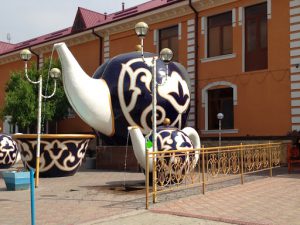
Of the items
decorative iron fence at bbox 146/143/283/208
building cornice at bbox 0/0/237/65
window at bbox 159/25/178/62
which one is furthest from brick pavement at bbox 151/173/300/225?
window at bbox 159/25/178/62

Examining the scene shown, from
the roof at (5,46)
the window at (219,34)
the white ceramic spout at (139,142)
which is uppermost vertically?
the roof at (5,46)

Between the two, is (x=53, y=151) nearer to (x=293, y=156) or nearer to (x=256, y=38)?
(x=293, y=156)

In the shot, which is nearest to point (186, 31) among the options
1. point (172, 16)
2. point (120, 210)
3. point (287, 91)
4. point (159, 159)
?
point (172, 16)

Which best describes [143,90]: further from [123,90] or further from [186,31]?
[186,31]

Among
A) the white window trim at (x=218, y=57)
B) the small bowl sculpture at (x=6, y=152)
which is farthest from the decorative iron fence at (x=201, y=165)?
the small bowl sculpture at (x=6, y=152)

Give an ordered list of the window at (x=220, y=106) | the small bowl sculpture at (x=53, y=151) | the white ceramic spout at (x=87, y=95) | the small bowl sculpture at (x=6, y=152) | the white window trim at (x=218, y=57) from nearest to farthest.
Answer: the small bowl sculpture at (x=53, y=151)
the white ceramic spout at (x=87, y=95)
the small bowl sculpture at (x=6, y=152)
the white window trim at (x=218, y=57)
the window at (x=220, y=106)

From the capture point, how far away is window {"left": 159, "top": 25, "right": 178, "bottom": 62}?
20.9 metres

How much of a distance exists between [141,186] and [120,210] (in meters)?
3.26

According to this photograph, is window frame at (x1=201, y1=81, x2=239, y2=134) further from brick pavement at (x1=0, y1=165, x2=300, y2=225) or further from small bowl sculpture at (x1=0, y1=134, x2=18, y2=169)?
small bowl sculpture at (x1=0, y1=134, x2=18, y2=169)

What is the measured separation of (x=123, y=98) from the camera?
14453mm

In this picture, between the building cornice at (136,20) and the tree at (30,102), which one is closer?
the building cornice at (136,20)

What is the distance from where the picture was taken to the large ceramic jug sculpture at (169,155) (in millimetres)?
9141

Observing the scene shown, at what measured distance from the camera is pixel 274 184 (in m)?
10.9

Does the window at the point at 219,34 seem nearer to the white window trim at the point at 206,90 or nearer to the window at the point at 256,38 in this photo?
the window at the point at 256,38
